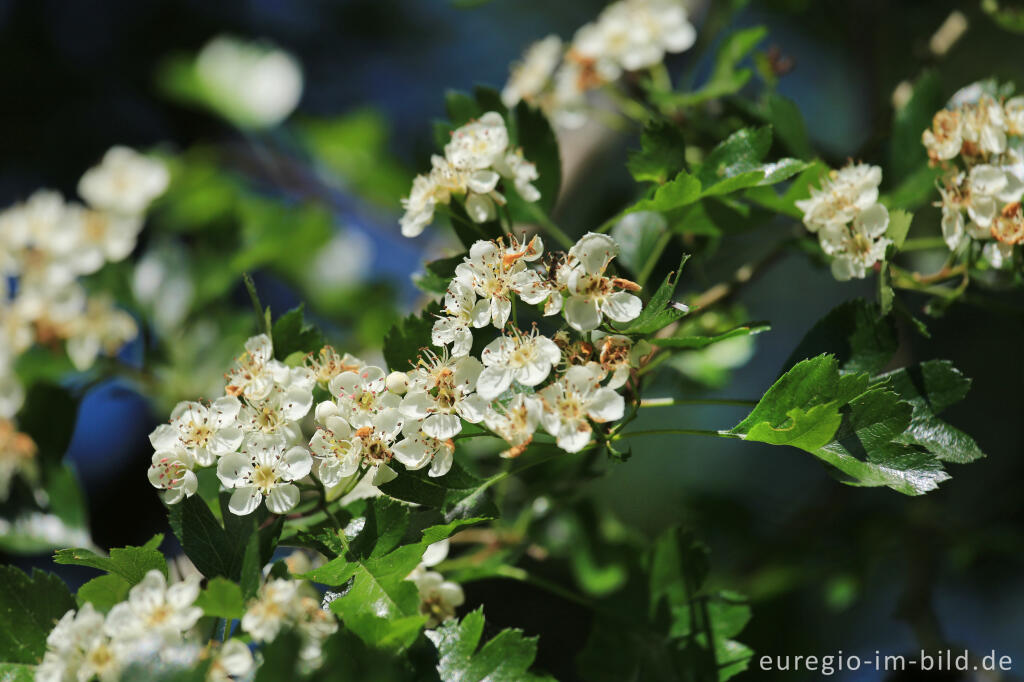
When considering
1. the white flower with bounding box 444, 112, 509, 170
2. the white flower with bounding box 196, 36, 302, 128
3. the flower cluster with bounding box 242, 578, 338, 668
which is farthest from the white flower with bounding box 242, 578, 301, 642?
the white flower with bounding box 196, 36, 302, 128

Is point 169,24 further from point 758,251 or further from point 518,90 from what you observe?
point 758,251

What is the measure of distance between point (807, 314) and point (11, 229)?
2.31m


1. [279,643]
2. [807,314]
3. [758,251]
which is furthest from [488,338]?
[807,314]

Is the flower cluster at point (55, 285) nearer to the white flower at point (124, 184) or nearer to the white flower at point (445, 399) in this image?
the white flower at point (124, 184)

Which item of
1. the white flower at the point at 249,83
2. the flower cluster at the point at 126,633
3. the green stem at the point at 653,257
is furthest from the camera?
the white flower at the point at 249,83

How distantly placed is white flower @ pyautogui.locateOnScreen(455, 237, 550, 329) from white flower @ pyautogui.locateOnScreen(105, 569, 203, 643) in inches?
13.6

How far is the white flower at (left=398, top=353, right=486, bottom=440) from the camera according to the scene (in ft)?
2.44

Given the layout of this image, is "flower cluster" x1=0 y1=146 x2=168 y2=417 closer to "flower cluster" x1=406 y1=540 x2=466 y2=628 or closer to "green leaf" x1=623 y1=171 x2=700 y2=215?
"flower cluster" x1=406 y1=540 x2=466 y2=628

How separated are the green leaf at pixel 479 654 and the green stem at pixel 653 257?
42cm

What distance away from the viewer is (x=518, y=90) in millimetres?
1476

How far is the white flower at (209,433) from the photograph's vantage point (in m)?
0.78

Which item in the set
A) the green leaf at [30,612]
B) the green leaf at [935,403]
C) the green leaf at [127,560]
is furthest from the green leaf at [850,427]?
the green leaf at [30,612]

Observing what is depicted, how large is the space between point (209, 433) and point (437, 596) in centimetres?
32

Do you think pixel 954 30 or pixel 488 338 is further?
pixel 954 30
